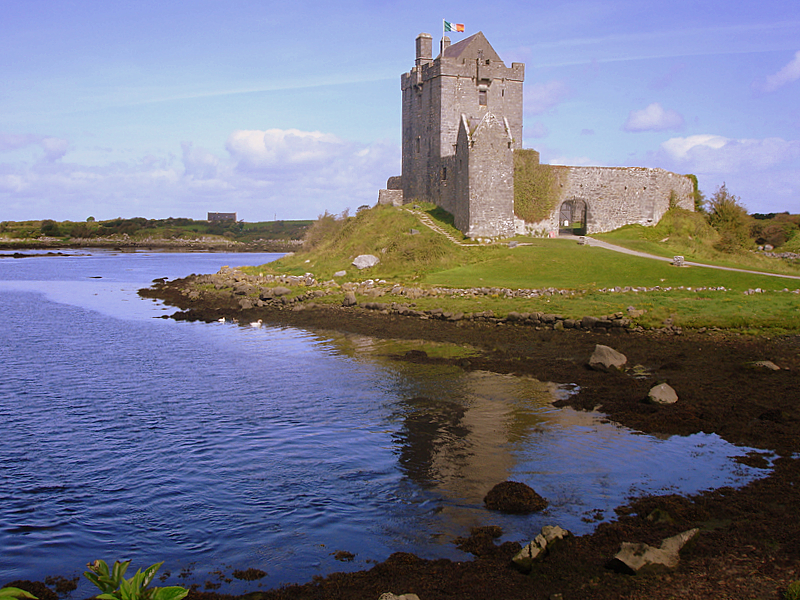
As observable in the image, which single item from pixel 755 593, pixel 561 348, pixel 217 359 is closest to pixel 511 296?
pixel 561 348

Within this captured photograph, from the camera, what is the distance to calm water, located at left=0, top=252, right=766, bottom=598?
8867mm

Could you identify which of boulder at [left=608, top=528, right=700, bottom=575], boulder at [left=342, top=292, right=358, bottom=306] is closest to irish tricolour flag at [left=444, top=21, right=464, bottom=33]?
boulder at [left=342, top=292, right=358, bottom=306]

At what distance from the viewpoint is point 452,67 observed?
44531mm

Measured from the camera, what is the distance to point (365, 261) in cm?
4009

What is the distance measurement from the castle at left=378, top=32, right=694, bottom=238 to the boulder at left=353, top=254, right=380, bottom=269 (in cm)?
636

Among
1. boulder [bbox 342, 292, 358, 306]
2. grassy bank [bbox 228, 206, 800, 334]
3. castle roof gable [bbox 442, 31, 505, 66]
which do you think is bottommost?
boulder [bbox 342, 292, 358, 306]

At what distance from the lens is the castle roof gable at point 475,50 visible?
148 feet

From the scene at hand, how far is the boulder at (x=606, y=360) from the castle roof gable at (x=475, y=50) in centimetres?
3199

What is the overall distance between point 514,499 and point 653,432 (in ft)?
16.5

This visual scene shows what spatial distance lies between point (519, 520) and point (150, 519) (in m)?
5.53

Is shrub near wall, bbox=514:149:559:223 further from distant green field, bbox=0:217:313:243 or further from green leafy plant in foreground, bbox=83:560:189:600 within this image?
→ distant green field, bbox=0:217:313:243

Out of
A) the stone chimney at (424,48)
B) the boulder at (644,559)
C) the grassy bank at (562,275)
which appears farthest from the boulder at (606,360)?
the stone chimney at (424,48)

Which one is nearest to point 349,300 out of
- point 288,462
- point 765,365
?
point 765,365

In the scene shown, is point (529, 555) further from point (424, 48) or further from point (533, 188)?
point (424, 48)
